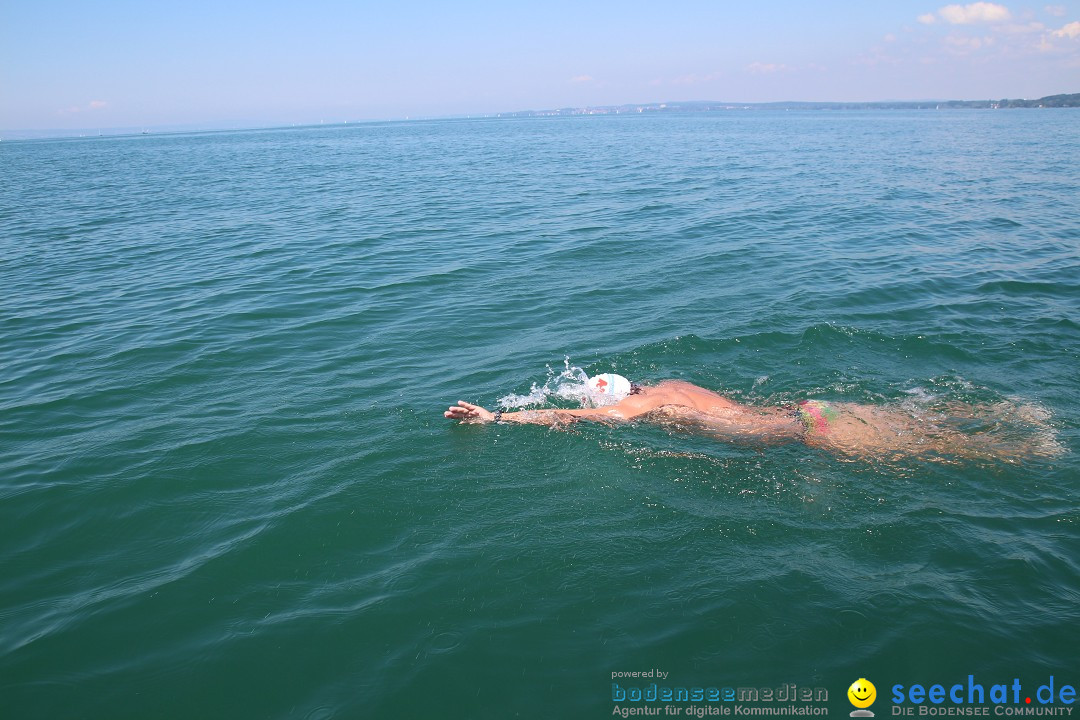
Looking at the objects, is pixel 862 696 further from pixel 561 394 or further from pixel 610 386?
pixel 561 394

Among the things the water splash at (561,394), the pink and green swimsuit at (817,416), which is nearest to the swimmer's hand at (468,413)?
the water splash at (561,394)

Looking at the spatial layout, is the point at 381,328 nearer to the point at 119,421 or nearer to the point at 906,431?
the point at 119,421

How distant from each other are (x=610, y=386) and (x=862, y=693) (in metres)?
5.39

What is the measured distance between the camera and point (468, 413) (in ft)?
28.9

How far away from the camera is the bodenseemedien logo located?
4.86 metres

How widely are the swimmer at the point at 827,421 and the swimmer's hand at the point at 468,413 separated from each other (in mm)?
15

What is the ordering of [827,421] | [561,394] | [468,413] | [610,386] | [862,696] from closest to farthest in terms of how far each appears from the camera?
[862,696], [827,421], [468,413], [610,386], [561,394]

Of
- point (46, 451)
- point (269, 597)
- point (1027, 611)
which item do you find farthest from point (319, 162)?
point (1027, 611)

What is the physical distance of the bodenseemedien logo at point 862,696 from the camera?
486 centimetres

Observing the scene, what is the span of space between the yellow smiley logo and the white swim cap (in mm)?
5162

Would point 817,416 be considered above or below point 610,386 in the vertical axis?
below

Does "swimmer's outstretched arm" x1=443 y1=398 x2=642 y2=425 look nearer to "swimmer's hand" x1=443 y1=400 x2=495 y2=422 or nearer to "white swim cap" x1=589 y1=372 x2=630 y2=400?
"swimmer's hand" x1=443 y1=400 x2=495 y2=422

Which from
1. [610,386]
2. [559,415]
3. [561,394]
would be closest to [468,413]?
[559,415]

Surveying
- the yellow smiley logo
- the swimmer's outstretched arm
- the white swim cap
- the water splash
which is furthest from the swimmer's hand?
the yellow smiley logo
